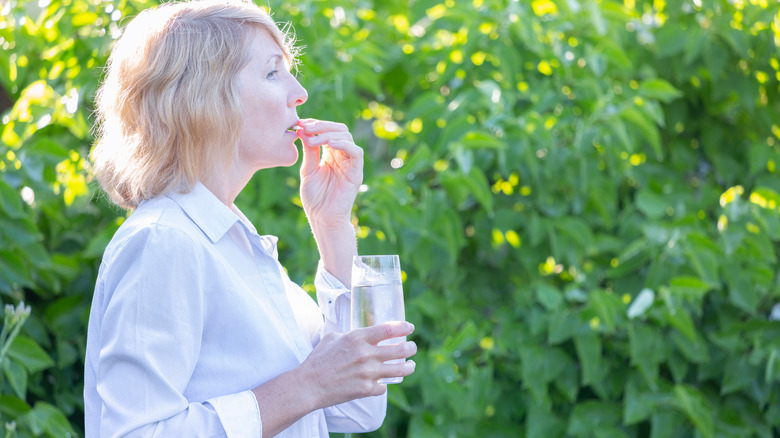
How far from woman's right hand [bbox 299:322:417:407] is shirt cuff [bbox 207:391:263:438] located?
0.28 feet

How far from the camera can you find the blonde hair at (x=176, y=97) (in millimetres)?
1271

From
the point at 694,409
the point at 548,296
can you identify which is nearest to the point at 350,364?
the point at 548,296

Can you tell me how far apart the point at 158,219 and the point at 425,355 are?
1298 mm

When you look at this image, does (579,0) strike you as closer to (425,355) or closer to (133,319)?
(425,355)

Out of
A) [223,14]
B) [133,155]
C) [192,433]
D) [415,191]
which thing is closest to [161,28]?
[223,14]

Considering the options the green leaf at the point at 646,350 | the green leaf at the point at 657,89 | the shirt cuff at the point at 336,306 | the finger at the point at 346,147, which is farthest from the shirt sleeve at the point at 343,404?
the green leaf at the point at 657,89

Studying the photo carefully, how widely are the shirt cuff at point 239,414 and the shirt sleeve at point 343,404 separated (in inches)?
15.6

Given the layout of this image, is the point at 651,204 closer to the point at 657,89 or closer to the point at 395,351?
the point at 657,89

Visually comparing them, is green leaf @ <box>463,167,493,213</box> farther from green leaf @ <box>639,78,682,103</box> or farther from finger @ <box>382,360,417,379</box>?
finger @ <box>382,360,417,379</box>

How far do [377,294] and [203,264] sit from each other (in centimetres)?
30

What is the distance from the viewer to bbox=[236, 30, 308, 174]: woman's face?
1334mm

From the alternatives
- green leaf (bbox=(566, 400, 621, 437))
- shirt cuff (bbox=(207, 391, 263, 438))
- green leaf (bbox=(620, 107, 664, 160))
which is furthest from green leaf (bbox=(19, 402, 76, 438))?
green leaf (bbox=(620, 107, 664, 160))

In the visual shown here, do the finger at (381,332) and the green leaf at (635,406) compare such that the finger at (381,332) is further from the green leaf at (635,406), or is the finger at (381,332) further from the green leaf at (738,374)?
the green leaf at (738,374)

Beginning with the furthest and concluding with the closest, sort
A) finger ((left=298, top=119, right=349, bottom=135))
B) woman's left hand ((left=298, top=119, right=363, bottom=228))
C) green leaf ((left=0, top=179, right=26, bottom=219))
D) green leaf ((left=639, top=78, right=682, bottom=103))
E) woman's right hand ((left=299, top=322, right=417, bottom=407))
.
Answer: green leaf ((left=639, top=78, right=682, bottom=103)), green leaf ((left=0, top=179, right=26, bottom=219)), woman's left hand ((left=298, top=119, right=363, bottom=228)), finger ((left=298, top=119, right=349, bottom=135)), woman's right hand ((left=299, top=322, right=417, bottom=407))
